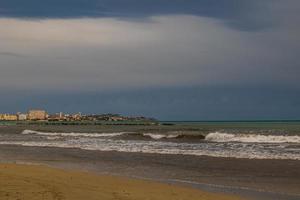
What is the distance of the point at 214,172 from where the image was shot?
2023cm

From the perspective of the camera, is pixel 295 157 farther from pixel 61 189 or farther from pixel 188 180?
pixel 61 189

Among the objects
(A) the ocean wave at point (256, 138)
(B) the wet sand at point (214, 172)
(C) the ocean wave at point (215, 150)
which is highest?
(A) the ocean wave at point (256, 138)

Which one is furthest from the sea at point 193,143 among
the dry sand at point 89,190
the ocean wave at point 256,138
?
the dry sand at point 89,190

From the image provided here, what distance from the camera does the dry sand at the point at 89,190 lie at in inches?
473

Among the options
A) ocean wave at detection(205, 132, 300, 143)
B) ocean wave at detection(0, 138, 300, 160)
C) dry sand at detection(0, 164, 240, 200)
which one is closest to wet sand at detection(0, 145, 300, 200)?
dry sand at detection(0, 164, 240, 200)

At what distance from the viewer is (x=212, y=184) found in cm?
1678

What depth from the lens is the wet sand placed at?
15.6 metres

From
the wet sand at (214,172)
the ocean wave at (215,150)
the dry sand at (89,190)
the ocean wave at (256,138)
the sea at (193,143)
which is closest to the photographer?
the dry sand at (89,190)

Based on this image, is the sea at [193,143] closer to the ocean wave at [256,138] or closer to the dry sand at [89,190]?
the ocean wave at [256,138]

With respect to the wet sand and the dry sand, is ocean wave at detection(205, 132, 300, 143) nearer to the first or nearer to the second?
the wet sand

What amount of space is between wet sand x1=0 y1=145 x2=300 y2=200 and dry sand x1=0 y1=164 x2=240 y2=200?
141 cm

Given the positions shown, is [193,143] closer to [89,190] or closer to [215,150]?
[215,150]

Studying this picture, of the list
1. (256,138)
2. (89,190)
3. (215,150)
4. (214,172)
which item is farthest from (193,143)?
(89,190)

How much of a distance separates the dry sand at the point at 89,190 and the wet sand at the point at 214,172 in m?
1.41
